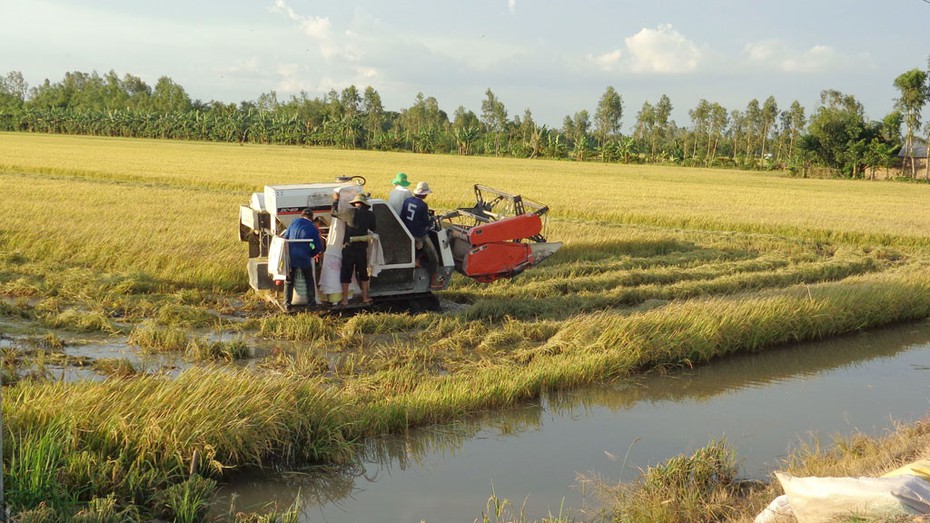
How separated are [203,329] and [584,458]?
4.98 meters

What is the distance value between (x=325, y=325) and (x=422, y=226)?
180 centimetres

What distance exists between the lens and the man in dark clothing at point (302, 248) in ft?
30.3

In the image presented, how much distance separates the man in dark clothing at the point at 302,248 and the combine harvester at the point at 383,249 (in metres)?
0.08

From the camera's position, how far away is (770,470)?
241 inches

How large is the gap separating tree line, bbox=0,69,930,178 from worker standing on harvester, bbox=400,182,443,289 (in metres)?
61.2

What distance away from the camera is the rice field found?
5297mm

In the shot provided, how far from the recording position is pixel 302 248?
9.28 m

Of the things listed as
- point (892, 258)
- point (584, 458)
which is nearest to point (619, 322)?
point (584, 458)

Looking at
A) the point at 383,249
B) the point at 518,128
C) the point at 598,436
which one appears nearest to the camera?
the point at 598,436

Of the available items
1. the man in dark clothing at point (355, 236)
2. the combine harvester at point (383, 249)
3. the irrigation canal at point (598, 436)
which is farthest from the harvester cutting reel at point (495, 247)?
the irrigation canal at point (598, 436)

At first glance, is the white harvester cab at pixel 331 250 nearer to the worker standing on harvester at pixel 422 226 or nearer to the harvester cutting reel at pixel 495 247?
the worker standing on harvester at pixel 422 226

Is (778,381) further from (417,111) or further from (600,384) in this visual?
(417,111)

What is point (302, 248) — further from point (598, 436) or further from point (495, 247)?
point (598, 436)

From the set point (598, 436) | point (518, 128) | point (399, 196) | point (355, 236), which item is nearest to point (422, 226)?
point (399, 196)
